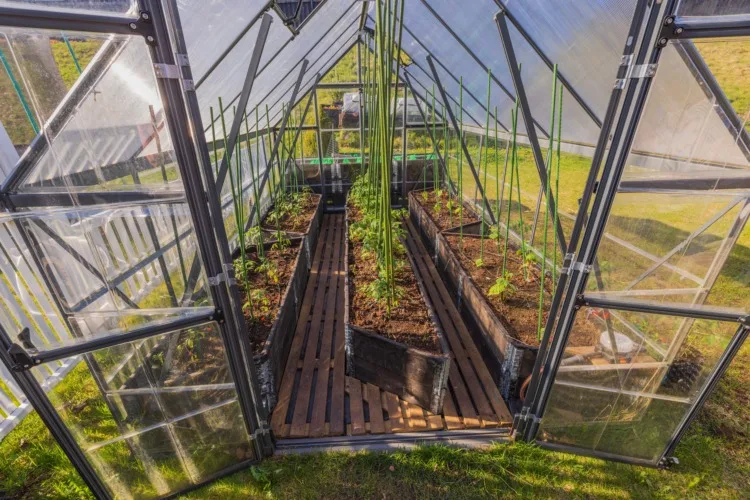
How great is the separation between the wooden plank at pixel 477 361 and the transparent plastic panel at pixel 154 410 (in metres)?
1.63

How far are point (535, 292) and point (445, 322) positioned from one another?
2.71ft

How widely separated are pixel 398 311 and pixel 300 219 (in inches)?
102

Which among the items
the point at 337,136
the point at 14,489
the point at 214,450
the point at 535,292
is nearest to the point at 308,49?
the point at 337,136

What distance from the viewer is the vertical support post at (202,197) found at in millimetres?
1166

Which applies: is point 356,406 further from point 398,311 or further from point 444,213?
point 444,213

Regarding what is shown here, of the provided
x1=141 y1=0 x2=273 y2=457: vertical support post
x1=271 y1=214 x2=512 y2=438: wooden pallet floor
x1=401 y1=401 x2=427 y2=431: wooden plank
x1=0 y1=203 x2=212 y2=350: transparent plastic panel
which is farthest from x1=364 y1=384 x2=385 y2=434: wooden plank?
x1=0 y1=203 x2=212 y2=350: transparent plastic panel

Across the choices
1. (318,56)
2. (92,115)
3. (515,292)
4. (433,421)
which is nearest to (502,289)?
(515,292)

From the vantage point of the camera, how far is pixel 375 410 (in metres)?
2.28

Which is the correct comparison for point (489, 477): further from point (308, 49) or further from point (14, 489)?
point (308, 49)

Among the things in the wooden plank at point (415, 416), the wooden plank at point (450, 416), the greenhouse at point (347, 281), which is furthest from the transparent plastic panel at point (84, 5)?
the wooden plank at point (450, 416)

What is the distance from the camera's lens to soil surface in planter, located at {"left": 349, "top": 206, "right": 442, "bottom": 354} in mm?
2395

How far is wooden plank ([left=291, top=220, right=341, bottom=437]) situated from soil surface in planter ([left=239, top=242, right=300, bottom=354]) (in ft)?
1.39

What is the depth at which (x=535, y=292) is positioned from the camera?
2947mm

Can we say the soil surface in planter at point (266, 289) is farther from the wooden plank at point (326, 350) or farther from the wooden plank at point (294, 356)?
the wooden plank at point (326, 350)
